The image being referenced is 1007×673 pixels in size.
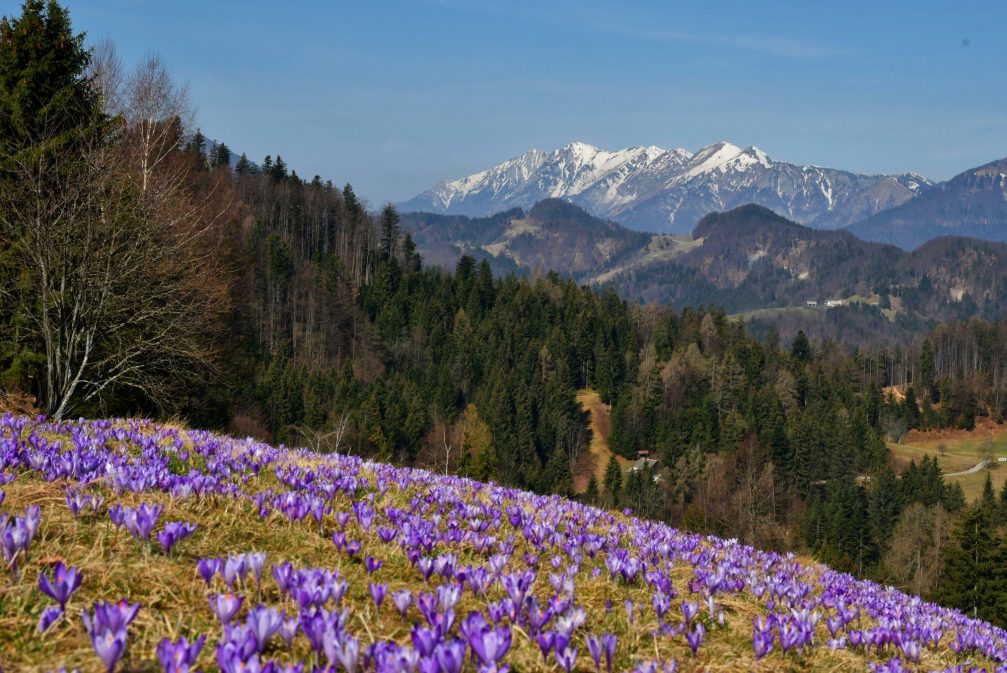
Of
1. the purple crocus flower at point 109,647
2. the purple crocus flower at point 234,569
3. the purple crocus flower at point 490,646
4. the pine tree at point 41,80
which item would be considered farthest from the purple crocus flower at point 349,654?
the pine tree at point 41,80

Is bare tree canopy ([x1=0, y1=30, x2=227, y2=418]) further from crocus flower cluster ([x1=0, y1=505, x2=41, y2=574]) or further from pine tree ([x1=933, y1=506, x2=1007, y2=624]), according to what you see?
pine tree ([x1=933, y1=506, x2=1007, y2=624])

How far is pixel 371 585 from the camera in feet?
10.4

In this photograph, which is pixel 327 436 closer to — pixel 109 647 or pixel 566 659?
pixel 566 659

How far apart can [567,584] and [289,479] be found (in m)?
3.14

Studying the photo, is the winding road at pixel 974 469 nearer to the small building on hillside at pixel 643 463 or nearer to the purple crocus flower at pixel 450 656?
the small building on hillside at pixel 643 463

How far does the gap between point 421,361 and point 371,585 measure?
14856 centimetres

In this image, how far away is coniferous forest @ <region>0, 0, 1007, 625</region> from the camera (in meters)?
21.3

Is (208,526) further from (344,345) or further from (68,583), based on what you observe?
(344,345)

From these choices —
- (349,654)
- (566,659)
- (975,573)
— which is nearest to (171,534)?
(349,654)

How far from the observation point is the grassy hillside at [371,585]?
254 cm

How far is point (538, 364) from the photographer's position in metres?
156

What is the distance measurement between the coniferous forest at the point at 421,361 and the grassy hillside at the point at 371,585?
8289 mm

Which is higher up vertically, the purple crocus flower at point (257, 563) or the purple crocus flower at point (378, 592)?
the purple crocus flower at point (257, 563)

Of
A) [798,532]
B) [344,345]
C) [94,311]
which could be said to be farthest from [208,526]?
[344,345]
